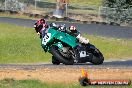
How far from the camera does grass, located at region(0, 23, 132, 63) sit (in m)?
26.9

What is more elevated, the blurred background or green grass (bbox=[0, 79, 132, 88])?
green grass (bbox=[0, 79, 132, 88])

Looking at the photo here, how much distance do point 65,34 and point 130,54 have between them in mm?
10938

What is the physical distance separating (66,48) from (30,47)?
11.2 metres

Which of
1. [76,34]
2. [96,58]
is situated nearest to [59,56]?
[76,34]

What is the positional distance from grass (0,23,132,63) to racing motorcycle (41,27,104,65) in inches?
330

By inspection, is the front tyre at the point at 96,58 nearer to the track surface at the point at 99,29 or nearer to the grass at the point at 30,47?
the grass at the point at 30,47

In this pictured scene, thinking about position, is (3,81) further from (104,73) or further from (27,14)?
(27,14)

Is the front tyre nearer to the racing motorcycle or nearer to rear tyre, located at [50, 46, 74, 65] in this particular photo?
the racing motorcycle

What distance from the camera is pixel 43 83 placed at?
13383 millimetres

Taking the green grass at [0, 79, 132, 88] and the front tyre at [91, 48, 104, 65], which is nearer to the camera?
the green grass at [0, 79, 132, 88]

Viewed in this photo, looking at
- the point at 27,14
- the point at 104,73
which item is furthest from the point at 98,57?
the point at 27,14

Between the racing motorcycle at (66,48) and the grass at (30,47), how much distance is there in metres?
8.38

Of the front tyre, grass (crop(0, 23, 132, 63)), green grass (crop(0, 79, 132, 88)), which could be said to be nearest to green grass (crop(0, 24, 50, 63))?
grass (crop(0, 23, 132, 63))

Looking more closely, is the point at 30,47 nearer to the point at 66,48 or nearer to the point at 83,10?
the point at 66,48
